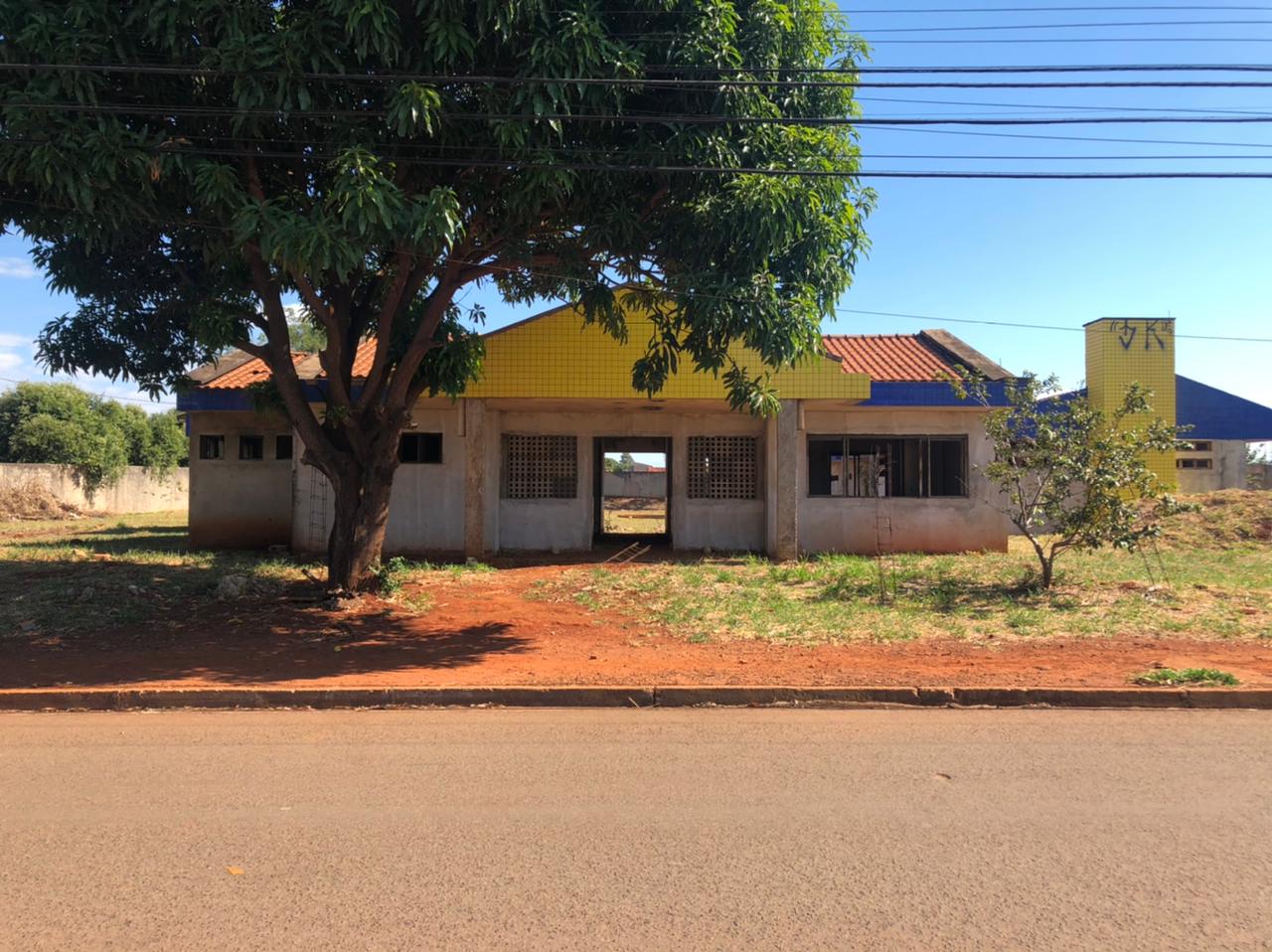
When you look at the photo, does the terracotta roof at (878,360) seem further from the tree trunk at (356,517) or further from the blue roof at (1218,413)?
the blue roof at (1218,413)

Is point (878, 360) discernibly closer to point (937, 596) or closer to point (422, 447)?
point (937, 596)

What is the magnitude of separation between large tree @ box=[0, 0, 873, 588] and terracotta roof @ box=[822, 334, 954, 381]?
22.3ft

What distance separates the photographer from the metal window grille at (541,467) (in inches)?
674

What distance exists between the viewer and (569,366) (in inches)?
601

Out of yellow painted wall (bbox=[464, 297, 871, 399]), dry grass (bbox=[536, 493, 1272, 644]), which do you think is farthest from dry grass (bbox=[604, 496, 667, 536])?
dry grass (bbox=[536, 493, 1272, 644])

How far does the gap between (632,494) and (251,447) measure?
995 inches

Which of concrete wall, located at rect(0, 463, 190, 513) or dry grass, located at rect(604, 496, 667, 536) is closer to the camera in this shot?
dry grass, located at rect(604, 496, 667, 536)

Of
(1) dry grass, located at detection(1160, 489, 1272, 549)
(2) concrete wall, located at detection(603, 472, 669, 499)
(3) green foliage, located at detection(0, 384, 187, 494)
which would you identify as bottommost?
(1) dry grass, located at detection(1160, 489, 1272, 549)

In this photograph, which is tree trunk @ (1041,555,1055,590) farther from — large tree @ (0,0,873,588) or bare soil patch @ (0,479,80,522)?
bare soil patch @ (0,479,80,522)

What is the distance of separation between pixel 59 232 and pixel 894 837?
1005 centimetres

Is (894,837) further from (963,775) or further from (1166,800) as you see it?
(1166,800)

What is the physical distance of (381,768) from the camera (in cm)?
541

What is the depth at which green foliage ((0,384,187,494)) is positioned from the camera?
32.6m

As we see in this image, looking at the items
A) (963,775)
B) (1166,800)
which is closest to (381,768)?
(963,775)
